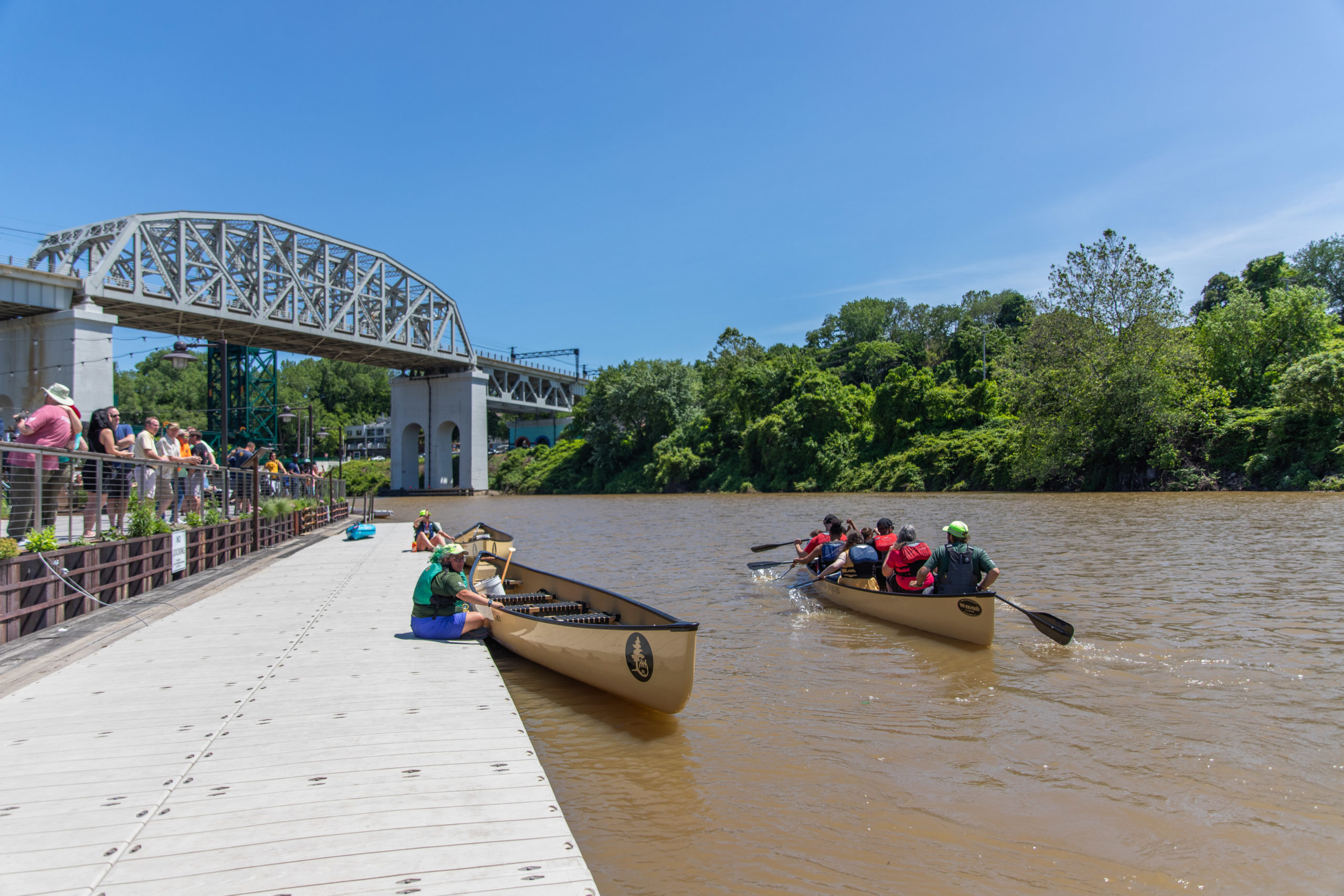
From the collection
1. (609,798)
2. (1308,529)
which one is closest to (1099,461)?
(1308,529)

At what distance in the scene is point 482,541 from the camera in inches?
742

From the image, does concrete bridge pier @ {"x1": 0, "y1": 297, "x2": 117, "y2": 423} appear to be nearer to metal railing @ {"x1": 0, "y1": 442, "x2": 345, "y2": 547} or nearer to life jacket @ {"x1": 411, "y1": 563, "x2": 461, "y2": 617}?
metal railing @ {"x1": 0, "y1": 442, "x2": 345, "y2": 547}

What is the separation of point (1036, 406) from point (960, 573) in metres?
37.4

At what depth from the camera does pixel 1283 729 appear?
6.57 metres

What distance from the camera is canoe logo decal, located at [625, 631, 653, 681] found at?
265 inches

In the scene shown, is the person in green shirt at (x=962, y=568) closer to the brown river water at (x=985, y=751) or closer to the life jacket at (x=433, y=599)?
the brown river water at (x=985, y=751)

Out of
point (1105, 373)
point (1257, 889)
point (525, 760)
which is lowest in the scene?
point (1257, 889)

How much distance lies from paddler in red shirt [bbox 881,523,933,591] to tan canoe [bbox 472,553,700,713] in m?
4.42

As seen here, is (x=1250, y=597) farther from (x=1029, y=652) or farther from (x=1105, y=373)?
(x=1105, y=373)

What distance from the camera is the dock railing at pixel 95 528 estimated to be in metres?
7.88

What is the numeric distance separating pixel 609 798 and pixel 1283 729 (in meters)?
5.81

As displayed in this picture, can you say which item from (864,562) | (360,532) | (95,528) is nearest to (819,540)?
(864,562)

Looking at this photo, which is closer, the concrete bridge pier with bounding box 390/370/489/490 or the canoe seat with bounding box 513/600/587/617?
the canoe seat with bounding box 513/600/587/617

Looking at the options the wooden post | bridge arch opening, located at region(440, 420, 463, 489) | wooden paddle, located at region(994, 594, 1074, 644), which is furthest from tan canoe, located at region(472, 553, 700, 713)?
bridge arch opening, located at region(440, 420, 463, 489)
